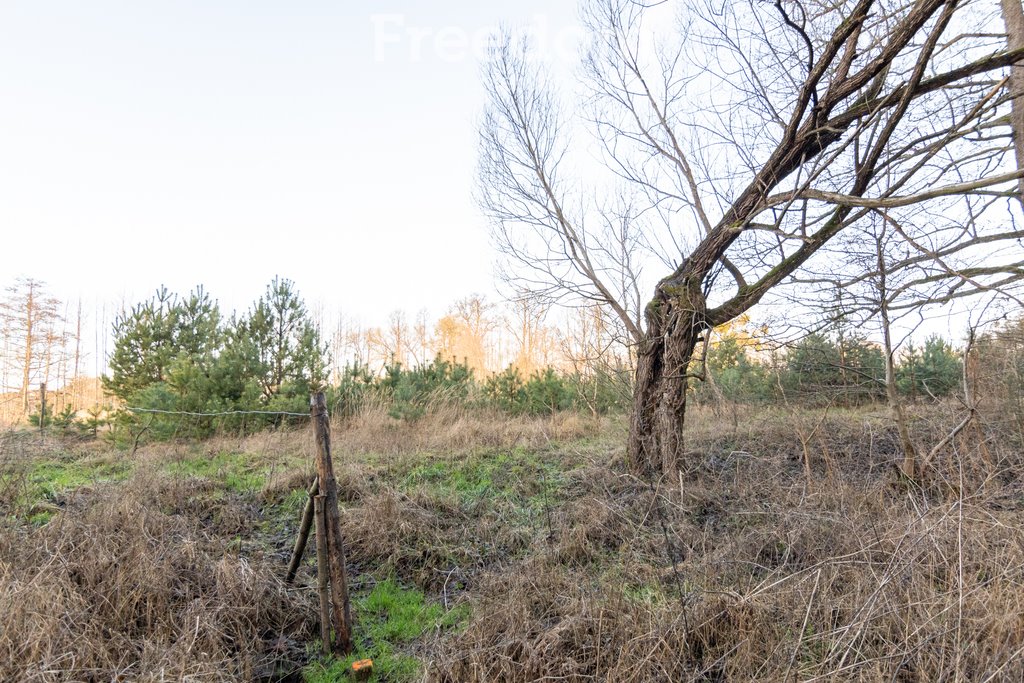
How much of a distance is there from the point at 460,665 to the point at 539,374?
31.3 feet

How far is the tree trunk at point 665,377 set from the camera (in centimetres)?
547

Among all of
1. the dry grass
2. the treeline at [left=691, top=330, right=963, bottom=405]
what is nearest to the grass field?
the dry grass

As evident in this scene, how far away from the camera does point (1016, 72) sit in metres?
4.71

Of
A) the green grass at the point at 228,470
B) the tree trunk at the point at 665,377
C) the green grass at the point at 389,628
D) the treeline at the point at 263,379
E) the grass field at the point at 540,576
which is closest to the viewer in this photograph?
the grass field at the point at 540,576

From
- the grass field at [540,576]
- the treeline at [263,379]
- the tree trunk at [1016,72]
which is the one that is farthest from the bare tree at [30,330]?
the tree trunk at [1016,72]

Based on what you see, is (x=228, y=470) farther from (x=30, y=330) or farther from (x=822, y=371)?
(x=30, y=330)

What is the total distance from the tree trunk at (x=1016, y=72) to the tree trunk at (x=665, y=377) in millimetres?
3050

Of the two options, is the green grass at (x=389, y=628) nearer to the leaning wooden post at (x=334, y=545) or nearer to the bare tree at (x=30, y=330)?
the leaning wooden post at (x=334, y=545)

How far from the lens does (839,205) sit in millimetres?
4816

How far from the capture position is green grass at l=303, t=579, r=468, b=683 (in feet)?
9.47

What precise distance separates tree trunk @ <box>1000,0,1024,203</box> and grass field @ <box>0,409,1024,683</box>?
2.77 m

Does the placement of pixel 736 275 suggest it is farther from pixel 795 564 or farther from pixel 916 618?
pixel 916 618

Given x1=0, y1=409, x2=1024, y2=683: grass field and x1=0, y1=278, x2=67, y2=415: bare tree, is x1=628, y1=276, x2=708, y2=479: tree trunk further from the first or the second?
x1=0, y1=278, x2=67, y2=415: bare tree

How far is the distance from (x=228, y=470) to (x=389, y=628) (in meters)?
3.96
